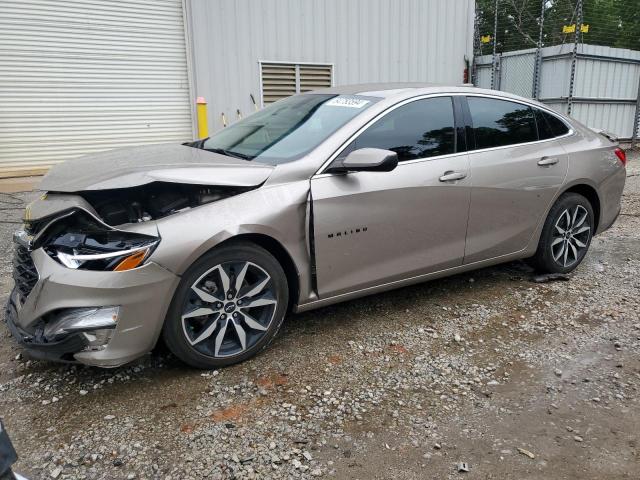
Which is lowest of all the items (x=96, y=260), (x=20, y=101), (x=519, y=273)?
(x=519, y=273)

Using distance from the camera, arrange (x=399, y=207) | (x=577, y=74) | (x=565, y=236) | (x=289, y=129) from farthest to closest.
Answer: (x=577, y=74) → (x=565, y=236) → (x=289, y=129) → (x=399, y=207)

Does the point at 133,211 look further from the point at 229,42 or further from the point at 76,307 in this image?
the point at 229,42

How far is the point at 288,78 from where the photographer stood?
11102 mm

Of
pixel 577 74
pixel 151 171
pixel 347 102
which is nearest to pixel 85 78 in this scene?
pixel 347 102

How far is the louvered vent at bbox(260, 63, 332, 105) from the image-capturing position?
10.9 metres

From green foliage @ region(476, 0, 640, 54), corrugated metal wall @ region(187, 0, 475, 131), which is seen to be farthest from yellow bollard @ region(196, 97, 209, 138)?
green foliage @ region(476, 0, 640, 54)

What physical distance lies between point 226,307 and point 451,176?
1.80 metres

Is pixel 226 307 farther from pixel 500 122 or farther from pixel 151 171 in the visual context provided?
pixel 500 122

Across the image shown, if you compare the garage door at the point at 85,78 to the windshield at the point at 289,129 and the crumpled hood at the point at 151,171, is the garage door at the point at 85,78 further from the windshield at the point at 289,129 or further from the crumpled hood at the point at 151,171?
the crumpled hood at the point at 151,171

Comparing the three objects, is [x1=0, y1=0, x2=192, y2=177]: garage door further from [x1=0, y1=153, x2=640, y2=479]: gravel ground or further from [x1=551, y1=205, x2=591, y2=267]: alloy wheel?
[x1=551, y1=205, x2=591, y2=267]: alloy wheel

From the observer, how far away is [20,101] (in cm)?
916

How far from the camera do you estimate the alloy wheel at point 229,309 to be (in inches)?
115

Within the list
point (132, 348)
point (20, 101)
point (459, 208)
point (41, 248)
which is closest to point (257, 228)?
point (132, 348)

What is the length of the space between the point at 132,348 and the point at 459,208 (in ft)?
7.73
